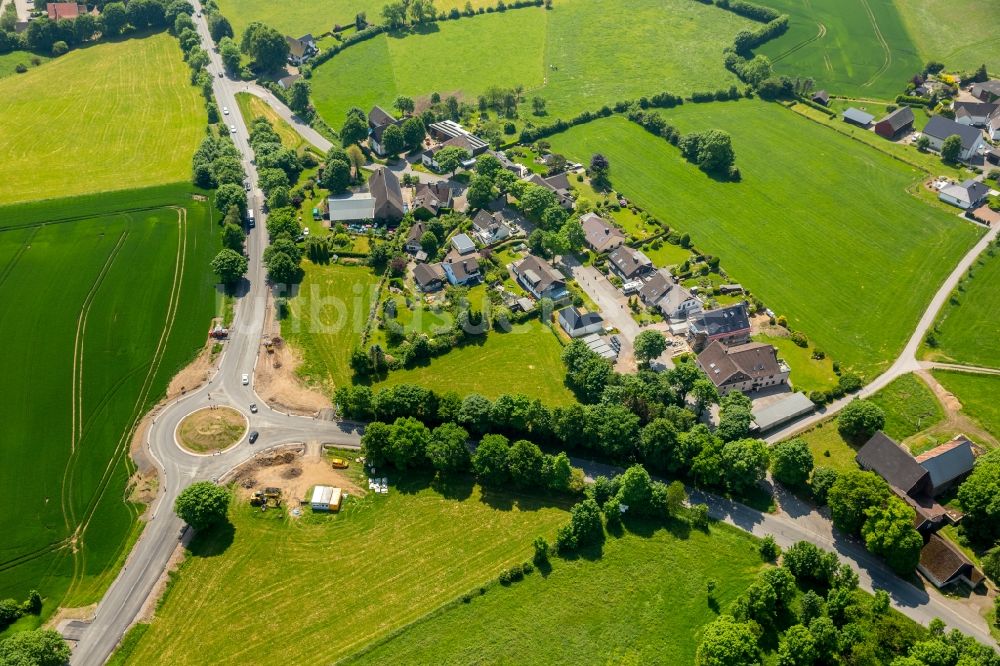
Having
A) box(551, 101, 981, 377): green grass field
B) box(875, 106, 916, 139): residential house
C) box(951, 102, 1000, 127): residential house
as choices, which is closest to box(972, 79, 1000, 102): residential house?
box(951, 102, 1000, 127): residential house

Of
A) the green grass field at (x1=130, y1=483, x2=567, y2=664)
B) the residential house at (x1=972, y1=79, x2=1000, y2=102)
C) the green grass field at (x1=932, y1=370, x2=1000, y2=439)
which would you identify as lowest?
the green grass field at (x1=130, y1=483, x2=567, y2=664)

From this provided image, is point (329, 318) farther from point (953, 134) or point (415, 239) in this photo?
point (953, 134)

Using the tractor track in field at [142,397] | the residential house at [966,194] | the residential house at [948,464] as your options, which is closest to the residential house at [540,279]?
the residential house at [948,464]

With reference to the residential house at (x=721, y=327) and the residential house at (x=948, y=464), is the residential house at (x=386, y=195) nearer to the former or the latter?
the residential house at (x=721, y=327)

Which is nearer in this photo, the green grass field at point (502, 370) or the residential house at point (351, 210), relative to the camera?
the green grass field at point (502, 370)

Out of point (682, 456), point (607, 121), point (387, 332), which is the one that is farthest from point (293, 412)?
point (607, 121)

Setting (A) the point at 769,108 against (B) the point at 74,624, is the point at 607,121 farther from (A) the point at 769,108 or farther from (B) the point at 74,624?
(B) the point at 74,624

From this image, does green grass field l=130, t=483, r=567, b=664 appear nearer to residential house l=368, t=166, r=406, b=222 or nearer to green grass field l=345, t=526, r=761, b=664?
green grass field l=345, t=526, r=761, b=664
